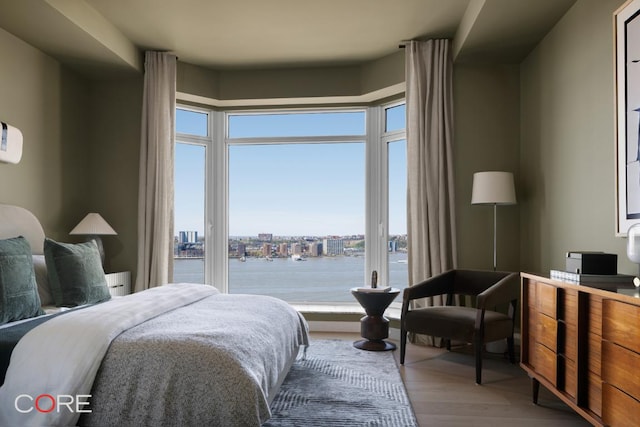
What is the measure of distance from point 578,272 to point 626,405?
2.38 feet

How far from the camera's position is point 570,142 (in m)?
3.35

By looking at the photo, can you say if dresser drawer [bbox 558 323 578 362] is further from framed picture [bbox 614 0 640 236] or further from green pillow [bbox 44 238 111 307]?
green pillow [bbox 44 238 111 307]

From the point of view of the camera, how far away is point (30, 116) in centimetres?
398

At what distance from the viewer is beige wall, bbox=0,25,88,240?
148 inches

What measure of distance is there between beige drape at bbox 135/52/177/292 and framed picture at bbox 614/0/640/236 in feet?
12.2

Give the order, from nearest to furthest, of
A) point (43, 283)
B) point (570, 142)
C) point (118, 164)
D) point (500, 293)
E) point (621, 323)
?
point (621, 323) → point (43, 283) → point (570, 142) → point (500, 293) → point (118, 164)

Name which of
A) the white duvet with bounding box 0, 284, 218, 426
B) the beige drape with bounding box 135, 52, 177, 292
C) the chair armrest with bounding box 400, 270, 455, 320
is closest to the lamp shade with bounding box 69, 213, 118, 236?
the beige drape with bounding box 135, 52, 177, 292

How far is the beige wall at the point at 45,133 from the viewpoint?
12.3ft

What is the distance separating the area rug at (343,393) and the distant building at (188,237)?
2.06m

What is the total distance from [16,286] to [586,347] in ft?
9.56

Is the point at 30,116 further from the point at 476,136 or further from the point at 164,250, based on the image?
the point at 476,136

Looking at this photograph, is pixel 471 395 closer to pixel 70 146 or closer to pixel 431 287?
pixel 431 287

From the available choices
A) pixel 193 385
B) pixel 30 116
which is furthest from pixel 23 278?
pixel 30 116

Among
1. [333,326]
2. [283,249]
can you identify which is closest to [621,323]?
[333,326]
